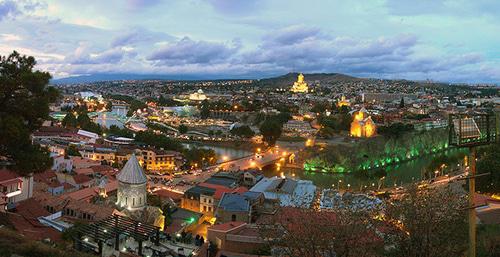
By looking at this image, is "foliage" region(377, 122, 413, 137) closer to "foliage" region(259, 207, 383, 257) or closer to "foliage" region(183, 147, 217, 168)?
"foliage" region(183, 147, 217, 168)

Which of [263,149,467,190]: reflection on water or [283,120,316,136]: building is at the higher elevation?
[283,120,316,136]: building

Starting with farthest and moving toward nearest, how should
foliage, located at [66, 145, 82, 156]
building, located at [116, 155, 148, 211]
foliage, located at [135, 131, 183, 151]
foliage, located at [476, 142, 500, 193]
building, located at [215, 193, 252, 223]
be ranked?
foliage, located at [135, 131, 183, 151] < foliage, located at [66, 145, 82, 156] < building, located at [215, 193, 252, 223] < foliage, located at [476, 142, 500, 193] < building, located at [116, 155, 148, 211]

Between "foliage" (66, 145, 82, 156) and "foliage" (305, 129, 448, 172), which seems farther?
"foliage" (305, 129, 448, 172)

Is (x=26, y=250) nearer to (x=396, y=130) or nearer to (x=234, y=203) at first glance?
(x=234, y=203)

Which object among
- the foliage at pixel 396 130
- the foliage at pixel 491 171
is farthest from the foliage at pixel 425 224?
the foliage at pixel 396 130

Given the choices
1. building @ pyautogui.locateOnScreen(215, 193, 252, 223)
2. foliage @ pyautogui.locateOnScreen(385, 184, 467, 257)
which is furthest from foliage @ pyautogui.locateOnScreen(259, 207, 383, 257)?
building @ pyautogui.locateOnScreen(215, 193, 252, 223)

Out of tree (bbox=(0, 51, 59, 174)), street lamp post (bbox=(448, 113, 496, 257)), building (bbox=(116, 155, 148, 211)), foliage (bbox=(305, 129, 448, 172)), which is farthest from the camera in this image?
foliage (bbox=(305, 129, 448, 172))
